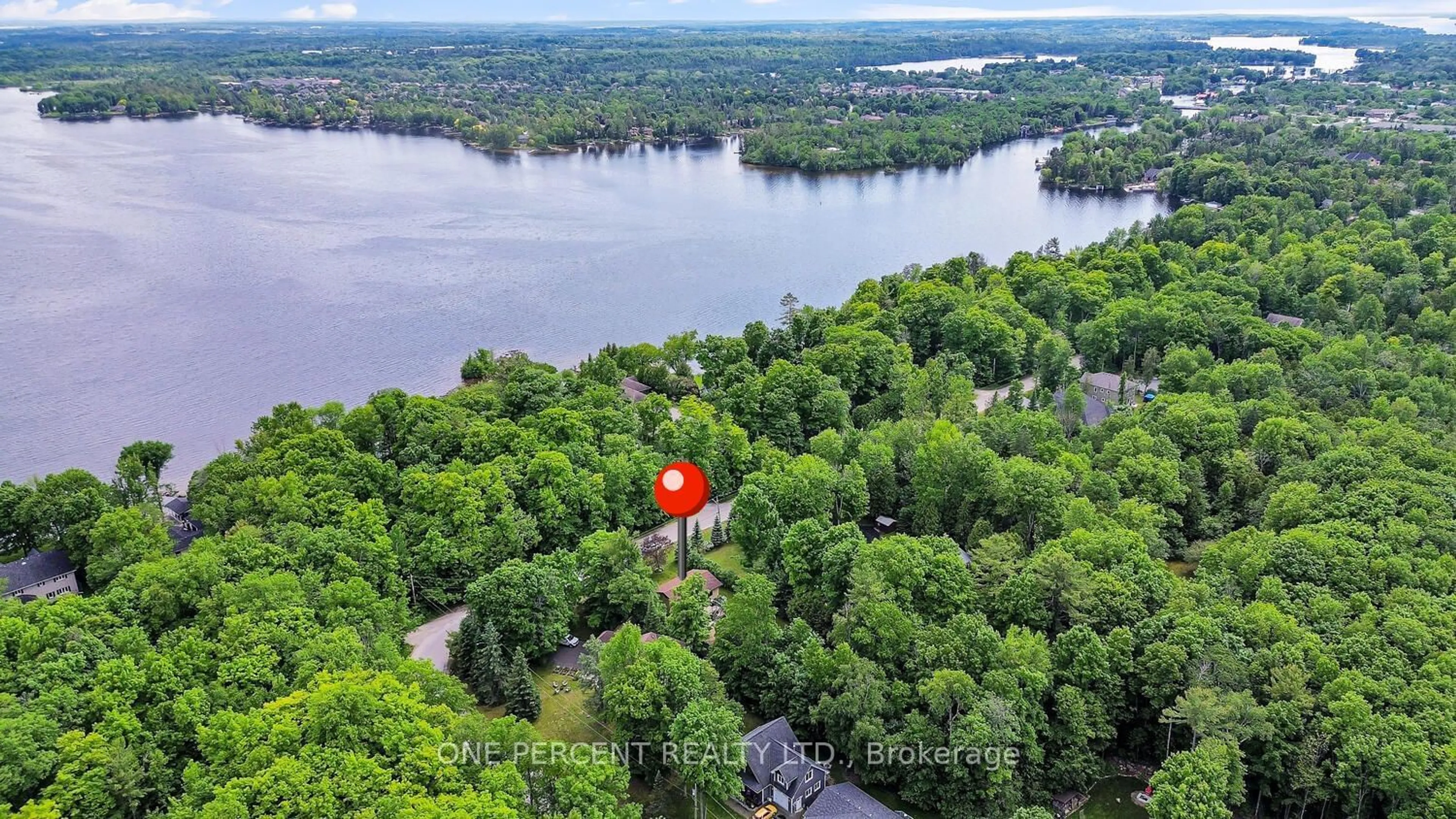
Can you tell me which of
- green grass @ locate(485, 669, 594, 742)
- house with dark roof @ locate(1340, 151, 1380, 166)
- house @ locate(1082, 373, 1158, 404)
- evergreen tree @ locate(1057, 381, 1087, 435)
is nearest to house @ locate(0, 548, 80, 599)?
green grass @ locate(485, 669, 594, 742)

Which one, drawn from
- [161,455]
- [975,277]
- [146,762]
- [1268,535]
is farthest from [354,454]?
[975,277]

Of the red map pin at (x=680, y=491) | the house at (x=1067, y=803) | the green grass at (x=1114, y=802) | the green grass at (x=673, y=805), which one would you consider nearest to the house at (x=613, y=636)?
the green grass at (x=673, y=805)

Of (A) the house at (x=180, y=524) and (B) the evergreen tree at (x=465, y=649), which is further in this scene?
(A) the house at (x=180, y=524)

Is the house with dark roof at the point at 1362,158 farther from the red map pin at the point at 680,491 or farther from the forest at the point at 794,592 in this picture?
the red map pin at the point at 680,491

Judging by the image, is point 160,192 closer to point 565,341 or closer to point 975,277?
point 565,341

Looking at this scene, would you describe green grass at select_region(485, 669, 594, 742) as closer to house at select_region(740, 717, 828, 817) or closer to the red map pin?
house at select_region(740, 717, 828, 817)

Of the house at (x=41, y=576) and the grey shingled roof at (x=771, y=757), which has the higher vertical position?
the house at (x=41, y=576)

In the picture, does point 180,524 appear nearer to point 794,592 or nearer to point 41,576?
point 41,576
